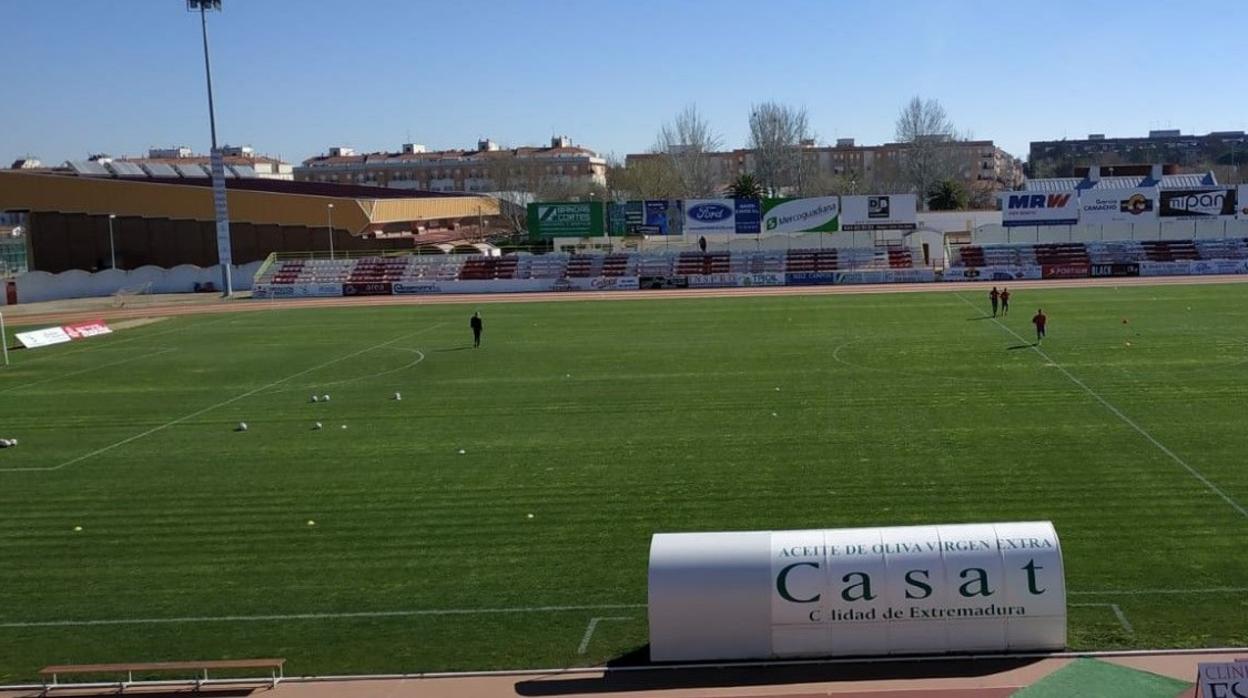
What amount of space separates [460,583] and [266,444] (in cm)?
1130

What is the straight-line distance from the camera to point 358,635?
14.3 metres

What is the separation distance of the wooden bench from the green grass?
1.26ft

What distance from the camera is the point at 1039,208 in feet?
226

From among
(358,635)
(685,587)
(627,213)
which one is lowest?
(358,635)

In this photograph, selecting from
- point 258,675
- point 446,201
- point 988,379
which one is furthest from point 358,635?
point 446,201

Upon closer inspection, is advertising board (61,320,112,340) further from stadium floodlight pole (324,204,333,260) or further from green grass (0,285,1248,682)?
stadium floodlight pole (324,204,333,260)

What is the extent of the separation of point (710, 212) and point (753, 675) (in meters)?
59.3

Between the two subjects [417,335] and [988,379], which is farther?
[417,335]

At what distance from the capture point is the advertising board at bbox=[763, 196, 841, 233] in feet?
227

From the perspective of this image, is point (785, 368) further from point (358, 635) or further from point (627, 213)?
point (627, 213)

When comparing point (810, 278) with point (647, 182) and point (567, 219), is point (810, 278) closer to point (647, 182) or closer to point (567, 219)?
point (567, 219)

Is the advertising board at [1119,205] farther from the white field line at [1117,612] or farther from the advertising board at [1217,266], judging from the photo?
the white field line at [1117,612]

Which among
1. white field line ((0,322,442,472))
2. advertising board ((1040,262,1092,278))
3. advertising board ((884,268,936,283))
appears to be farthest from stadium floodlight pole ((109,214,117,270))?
advertising board ((1040,262,1092,278))

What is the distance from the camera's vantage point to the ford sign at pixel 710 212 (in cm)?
7006
